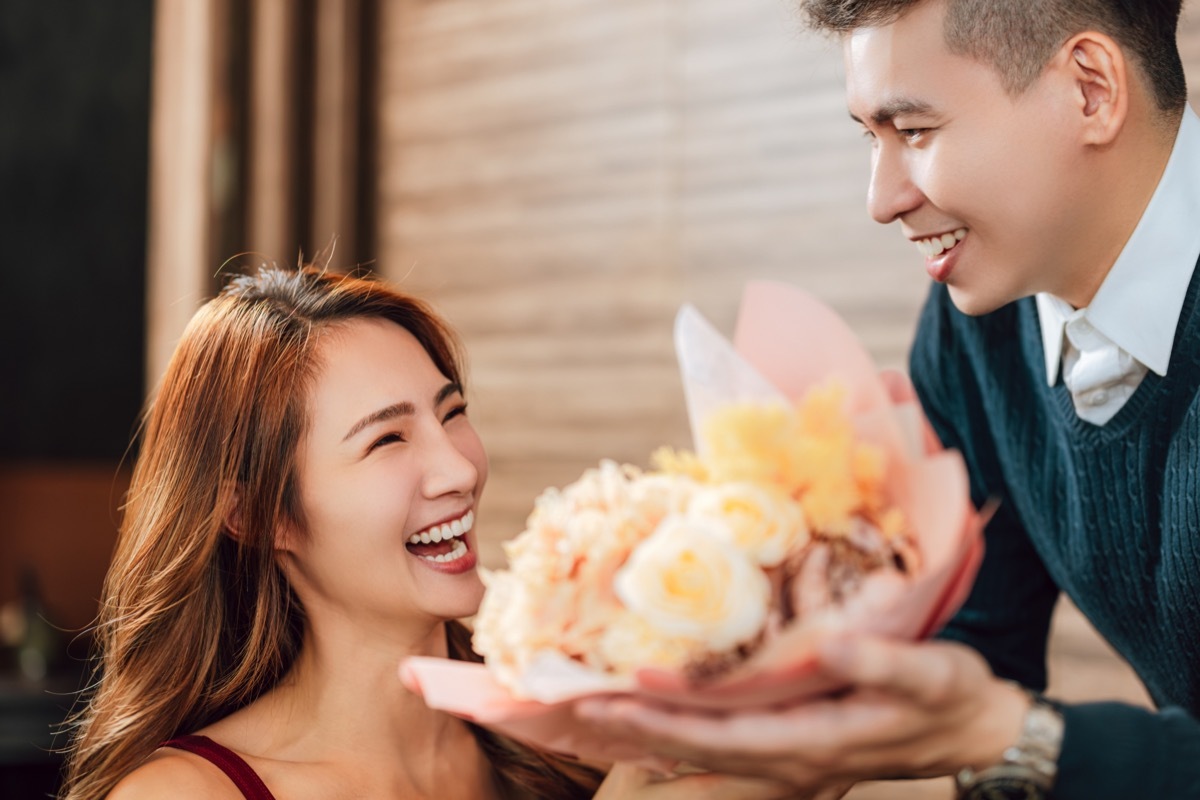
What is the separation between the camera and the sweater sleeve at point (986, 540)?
5.45ft

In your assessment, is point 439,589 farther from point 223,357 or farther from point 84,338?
point 84,338

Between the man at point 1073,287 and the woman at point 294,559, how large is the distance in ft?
1.92

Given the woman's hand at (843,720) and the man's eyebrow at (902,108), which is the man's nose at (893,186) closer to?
the man's eyebrow at (902,108)

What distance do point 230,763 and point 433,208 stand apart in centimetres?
213

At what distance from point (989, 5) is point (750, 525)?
0.67 meters

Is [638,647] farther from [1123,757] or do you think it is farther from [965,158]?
[965,158]

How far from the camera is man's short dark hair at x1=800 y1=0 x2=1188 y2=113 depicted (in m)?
1.23

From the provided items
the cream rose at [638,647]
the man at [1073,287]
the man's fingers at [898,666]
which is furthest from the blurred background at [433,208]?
the cream rose at [638,647]

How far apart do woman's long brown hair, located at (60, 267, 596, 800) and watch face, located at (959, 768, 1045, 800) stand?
0.84 metres

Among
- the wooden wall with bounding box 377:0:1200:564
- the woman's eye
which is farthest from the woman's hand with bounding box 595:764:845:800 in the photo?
the wooden wall with bounding box 377:0:1200:564

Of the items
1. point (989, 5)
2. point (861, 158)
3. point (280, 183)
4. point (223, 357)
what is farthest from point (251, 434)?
point (280, 183)

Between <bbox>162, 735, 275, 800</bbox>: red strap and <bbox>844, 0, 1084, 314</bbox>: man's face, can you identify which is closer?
<bbox>844, 0, 1084, 314</bbox>: man's face

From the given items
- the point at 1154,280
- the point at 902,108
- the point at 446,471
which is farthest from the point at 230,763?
the point at 1154,280

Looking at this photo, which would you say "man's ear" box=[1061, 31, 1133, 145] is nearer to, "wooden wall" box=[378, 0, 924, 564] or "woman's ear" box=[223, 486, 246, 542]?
"woman's ear" box=[223, 486, 246, 542]
